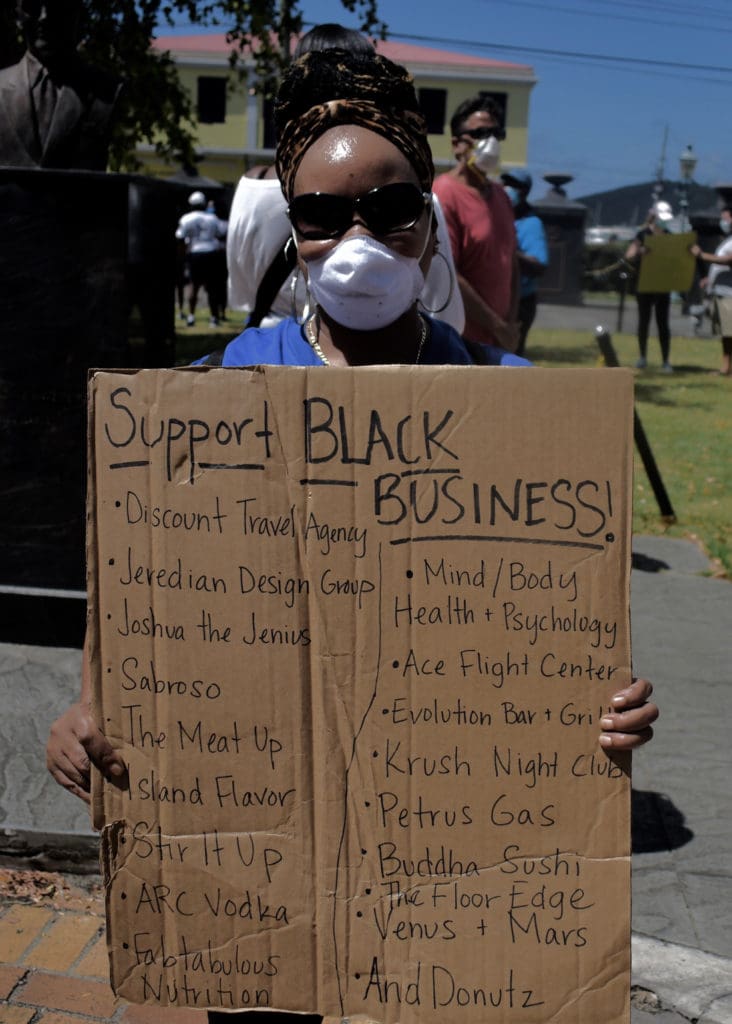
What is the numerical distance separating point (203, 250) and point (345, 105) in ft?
54.4

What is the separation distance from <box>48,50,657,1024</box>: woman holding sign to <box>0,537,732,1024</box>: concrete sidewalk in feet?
2.86

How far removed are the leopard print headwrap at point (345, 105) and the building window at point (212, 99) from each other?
5493cm

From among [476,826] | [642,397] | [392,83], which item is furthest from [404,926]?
[642,397]

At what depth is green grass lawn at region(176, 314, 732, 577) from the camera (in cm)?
735

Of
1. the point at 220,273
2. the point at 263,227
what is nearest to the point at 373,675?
the point at 263,227

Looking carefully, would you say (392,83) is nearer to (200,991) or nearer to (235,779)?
(235,779)

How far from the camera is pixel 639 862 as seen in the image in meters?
3.24

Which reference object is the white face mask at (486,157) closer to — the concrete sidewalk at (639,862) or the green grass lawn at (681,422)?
the concrete sidewalk at (639,862)

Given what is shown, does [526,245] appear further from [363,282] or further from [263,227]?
[363,282]

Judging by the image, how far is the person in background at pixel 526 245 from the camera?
8609mm

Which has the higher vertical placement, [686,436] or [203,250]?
[203,250]

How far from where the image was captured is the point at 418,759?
5.31 ft

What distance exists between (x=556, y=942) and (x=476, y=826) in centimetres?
20

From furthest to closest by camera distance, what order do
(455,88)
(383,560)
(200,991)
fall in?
(455,88) < (200,991) < (383,560)
